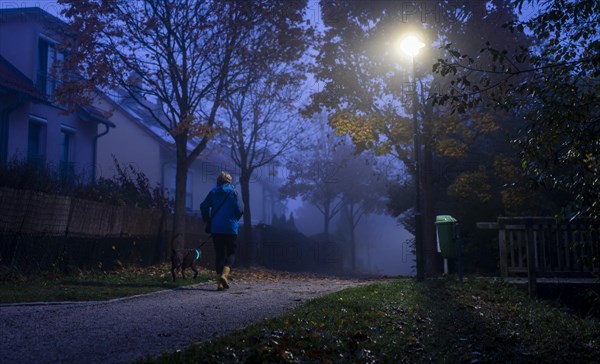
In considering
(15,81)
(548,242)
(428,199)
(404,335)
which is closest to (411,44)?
(548,242)

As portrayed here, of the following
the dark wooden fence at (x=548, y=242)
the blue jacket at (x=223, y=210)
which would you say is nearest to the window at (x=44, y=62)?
the blue jacket at (x=223, y=210)

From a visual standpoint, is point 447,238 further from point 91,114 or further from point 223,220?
point 91,114

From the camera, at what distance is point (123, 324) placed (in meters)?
7.29

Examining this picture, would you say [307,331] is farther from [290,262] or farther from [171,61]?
[290,262]

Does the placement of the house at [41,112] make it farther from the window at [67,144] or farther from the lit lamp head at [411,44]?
the lit lamp head at [411,44]

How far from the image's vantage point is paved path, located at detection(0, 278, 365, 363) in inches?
230

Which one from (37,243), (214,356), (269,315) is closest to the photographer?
(214,356)

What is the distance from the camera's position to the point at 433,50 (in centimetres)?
2186

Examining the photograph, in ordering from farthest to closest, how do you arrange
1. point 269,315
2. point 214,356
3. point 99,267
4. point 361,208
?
1. point 361,208
2. point 99,267
3. point 269,315
4. point 214,356

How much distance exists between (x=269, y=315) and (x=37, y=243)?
7292 millimetres

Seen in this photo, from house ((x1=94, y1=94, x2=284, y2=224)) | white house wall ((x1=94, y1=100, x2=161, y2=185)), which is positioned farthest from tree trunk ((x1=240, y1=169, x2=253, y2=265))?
white house wall ((x1=94, y1=100, x2=161, y2=185))

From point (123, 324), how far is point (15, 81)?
16.6m

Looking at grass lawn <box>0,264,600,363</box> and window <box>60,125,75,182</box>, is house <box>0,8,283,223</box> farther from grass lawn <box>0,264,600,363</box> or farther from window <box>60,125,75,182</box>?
grass lawn <box>0,264,600,363</box>

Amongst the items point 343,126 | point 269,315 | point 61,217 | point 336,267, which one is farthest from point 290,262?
point 269,315
